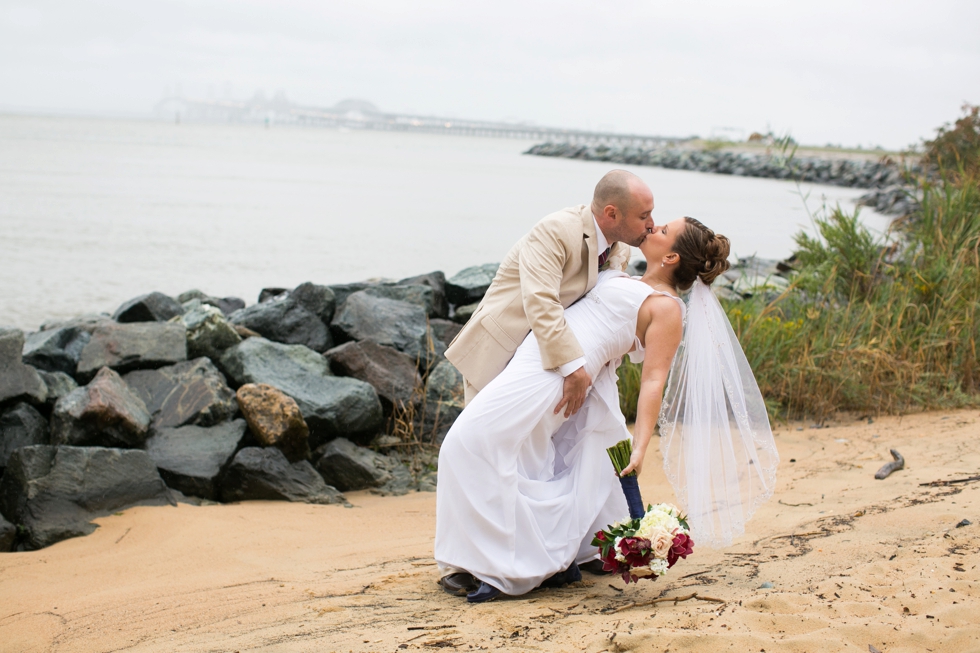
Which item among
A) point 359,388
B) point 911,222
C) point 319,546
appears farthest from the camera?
point 911,222

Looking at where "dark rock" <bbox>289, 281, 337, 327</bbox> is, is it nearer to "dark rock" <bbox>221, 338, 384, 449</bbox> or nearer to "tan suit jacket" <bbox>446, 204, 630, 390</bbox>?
"dark rock" <bbox>221, 338, 384, 449</bbox>

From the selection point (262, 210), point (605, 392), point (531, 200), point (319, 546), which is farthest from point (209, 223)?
point (605, 392)

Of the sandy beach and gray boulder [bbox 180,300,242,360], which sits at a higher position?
gray boulder [bbox 180,300,242,360]

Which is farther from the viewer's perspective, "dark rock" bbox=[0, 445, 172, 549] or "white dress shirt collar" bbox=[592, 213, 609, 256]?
"dark rock" bbox=[0, 445, 172, 549]

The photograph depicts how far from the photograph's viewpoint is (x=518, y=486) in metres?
3.87

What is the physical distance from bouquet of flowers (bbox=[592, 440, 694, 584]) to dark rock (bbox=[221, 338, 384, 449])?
11.2ft

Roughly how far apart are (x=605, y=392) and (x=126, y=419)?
3.66 metres

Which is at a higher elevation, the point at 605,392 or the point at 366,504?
the point at 605,392

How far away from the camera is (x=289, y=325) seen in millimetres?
8219

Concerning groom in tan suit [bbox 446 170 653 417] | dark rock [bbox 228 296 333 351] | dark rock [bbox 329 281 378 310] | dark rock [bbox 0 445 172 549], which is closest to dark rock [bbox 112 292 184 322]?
dark rock [bbox 228 296 333 351]

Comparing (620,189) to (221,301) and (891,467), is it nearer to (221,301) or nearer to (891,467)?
(891,467)

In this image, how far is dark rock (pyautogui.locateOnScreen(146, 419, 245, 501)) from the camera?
5887mm

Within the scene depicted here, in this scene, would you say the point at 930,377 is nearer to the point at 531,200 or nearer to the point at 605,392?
the point at 605,392

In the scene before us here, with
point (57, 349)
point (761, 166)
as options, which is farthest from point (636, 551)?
point (761, 166)
